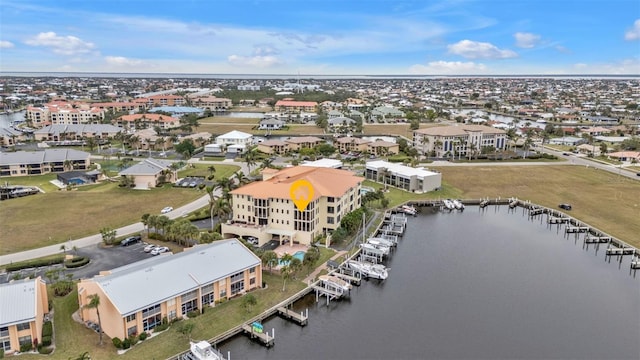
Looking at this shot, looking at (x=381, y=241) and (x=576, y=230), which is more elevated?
(x=381, y=241)

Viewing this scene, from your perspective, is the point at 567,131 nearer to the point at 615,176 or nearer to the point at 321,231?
the point at 615,176

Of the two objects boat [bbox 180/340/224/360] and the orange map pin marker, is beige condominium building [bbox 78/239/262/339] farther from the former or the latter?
the orange map pin marker

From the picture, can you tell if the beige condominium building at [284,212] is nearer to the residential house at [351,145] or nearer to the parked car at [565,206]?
the parked car at [565,206]

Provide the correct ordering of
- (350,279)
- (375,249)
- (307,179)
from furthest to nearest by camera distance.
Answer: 1. (307,179)
2. (375,249)
3. (350,279)

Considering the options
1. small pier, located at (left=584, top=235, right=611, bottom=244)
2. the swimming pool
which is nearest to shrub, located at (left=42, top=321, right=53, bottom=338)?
the swimming pool

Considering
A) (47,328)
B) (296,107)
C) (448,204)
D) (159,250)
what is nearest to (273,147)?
(448,204)

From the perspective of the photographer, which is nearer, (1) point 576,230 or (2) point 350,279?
(2) point 350,279

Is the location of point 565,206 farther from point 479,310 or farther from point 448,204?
point 479,310
